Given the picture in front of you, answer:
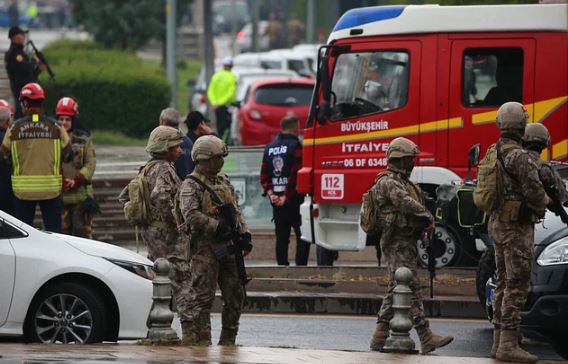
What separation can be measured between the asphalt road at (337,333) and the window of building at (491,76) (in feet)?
9.31

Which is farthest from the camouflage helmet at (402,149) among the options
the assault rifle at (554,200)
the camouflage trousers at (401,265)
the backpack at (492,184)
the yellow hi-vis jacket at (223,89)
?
the yellow hi-vis jacket at (223,89)

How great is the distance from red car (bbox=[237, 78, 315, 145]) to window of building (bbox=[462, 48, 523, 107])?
43.6 ft

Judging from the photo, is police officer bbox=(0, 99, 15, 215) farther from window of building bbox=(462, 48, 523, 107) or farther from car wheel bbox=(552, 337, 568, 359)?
car wheel bbox=(552, 337, 568, 359)

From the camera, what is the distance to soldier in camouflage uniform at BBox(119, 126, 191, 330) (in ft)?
39.7

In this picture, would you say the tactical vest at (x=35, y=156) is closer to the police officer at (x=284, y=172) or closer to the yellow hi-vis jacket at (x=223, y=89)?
the police officer at (x=284, y=172)

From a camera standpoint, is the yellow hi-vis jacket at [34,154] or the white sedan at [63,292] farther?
the yellow hi-vis jacket at [34,154]

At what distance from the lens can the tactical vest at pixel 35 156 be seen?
15.2 m

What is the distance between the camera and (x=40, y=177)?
603 inches

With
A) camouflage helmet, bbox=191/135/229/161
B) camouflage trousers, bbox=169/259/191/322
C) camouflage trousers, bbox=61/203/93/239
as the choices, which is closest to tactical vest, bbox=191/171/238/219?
camouflage helmet, bbox=191/135/229/161

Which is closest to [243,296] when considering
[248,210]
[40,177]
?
[40,177]

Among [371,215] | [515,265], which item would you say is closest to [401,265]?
[371,215]

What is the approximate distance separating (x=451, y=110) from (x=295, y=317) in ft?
9.92

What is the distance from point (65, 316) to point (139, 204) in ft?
3.56

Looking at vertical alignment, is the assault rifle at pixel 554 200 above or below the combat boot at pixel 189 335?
above
